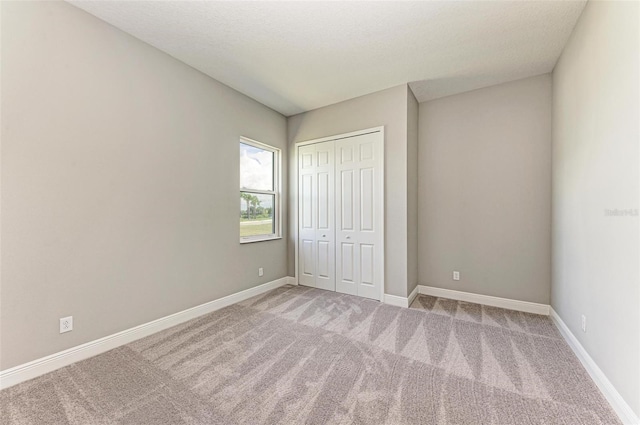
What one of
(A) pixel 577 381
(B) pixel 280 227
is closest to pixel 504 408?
(A) pixel 577 381

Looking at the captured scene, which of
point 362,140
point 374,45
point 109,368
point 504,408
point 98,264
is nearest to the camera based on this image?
point 504,408

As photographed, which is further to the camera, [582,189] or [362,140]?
[362,140]

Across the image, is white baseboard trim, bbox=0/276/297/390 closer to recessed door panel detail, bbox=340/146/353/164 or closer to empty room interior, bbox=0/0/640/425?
empty room interior, bbox=0/0/640/425

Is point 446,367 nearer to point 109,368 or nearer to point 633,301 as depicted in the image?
point 633,301

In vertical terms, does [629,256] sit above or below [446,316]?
above

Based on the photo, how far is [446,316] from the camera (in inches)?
119

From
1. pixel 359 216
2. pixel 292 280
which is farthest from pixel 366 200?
pixel 292 280

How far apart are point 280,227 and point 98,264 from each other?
8.02 ft

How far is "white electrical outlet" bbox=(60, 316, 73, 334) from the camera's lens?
204 centimetres

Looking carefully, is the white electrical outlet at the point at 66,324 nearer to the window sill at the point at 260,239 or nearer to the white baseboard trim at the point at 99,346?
the white baseboard trim at the point at 99,346

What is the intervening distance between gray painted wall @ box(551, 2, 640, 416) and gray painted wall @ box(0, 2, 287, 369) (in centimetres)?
352

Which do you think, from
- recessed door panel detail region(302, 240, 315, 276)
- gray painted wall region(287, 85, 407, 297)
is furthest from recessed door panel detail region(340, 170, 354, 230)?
recessed door panel detail region(302, 240, 315, 276)

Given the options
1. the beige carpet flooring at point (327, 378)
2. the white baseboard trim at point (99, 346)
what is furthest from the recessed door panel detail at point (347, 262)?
the white baseboard trim at point (99, 346)

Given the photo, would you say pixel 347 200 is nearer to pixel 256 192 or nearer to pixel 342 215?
pixel 342 215
